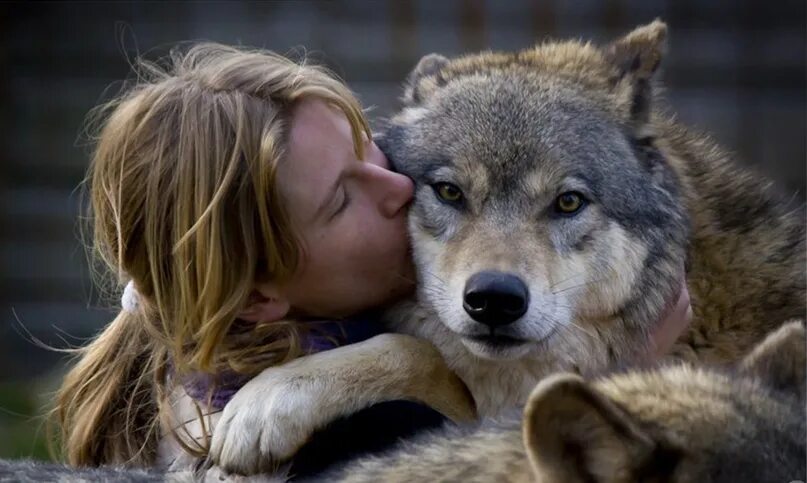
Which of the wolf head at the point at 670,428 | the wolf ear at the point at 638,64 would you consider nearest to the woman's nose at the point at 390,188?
the wolf ear at the point at 638,64

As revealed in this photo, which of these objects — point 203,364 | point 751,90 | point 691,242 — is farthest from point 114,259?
point 751,90

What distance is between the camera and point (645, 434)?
2.33 meters

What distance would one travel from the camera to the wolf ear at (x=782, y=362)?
2645 millimetres

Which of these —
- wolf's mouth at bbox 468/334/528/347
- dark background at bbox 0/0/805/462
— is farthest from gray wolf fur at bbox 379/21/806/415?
dark background at bbox 0/0/805/462

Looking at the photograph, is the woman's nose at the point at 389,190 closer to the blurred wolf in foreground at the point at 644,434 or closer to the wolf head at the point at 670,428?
the blurred wolf in foreground at the point at 644,434

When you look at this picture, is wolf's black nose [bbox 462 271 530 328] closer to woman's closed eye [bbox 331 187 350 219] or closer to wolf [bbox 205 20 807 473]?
wolf [bbox 205 20 807 473]

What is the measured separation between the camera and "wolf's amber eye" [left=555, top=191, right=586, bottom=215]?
3838mm

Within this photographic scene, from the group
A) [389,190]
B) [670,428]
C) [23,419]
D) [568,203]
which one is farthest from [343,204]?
[23,419]

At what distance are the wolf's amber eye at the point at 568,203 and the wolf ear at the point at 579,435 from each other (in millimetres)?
1560

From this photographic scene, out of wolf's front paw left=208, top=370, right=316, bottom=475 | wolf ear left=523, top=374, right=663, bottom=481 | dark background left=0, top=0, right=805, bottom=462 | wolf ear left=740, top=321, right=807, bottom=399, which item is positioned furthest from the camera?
dark background left=0, top=0, right=805, bottom=462

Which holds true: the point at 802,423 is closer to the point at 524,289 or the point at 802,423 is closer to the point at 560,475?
the point at 560,475

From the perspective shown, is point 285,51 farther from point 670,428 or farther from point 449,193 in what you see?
point 670,428

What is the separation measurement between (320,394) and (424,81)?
1.24 m

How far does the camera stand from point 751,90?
9.68 metres
